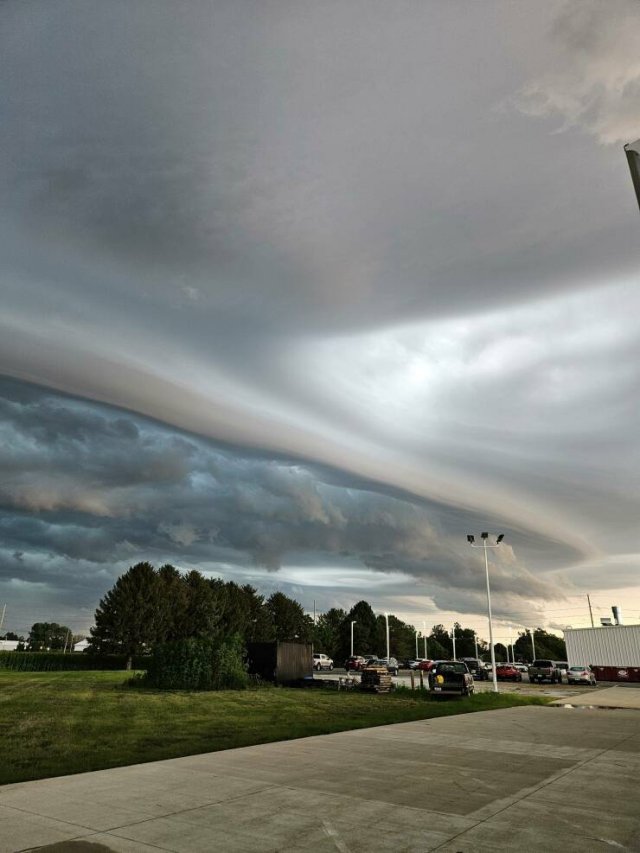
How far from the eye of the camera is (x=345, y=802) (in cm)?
807

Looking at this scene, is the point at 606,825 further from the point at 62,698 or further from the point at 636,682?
the point at 636,682

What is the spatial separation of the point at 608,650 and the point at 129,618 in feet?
173

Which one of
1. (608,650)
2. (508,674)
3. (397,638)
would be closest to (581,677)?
(508,674)

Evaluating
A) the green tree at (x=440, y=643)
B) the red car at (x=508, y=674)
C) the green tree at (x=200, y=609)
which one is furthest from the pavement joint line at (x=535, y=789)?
the green tree at (x=440, y=643)

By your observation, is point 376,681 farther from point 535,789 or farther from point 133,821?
point 133,821

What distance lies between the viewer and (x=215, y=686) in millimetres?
31812

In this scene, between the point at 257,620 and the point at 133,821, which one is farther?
the point at 257,620

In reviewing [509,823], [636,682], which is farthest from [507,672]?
[509,823]

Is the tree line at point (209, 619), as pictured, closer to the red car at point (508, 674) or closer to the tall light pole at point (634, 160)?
the red car at point (508, 674)

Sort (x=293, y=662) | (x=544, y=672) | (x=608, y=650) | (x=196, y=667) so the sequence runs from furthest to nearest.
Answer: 1. (x=608, y=650)
2. (x=544, y=672)
3. (x=293, y=662)
4. (x=196, y=667)

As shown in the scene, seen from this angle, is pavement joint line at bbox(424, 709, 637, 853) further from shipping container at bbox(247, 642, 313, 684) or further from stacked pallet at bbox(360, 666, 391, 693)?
shipping container at bbox(247, 642, 313, 684)

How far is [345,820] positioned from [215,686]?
26.7 meters

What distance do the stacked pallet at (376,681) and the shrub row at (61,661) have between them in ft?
168

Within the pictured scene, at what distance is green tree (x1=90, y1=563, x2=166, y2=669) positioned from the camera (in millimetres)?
74812
